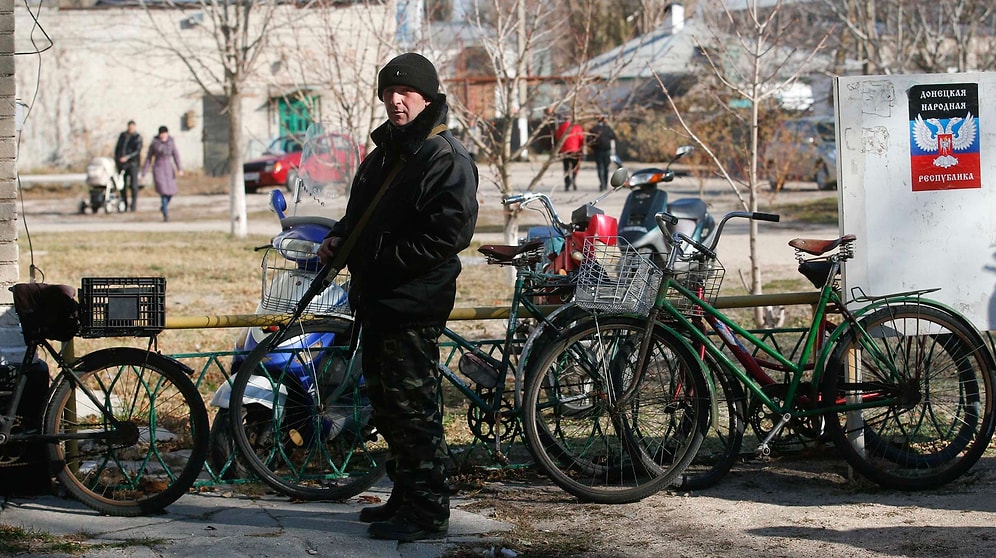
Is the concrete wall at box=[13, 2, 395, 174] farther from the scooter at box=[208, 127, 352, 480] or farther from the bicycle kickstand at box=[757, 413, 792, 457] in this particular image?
the bicycle kickstand at box=[757, 413, 792, 457]

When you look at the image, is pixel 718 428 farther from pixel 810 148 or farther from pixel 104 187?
pixel 104 187

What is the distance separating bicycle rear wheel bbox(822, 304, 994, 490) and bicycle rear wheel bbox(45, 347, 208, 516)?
278 cm

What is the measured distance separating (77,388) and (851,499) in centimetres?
339

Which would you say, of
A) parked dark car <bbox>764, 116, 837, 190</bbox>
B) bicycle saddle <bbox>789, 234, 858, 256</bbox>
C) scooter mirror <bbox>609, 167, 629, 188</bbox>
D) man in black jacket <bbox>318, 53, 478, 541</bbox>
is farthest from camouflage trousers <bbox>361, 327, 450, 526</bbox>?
parked dark car <bbox>764, 116, 837, 190</bbox>

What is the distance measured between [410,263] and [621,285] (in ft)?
3.41

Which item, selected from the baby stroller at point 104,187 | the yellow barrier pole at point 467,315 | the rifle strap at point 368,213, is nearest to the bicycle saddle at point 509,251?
the yellow barrier pole at point 467,315

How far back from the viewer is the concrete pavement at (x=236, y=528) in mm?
4555

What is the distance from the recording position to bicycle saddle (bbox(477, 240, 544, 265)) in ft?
17.6

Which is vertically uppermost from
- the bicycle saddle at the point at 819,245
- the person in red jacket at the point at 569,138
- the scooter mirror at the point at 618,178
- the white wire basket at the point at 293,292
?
the person in red jacket at the point at 569,138

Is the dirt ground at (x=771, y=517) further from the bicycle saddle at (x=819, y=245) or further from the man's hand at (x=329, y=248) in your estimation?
the man's hand at (x=329, y=248)

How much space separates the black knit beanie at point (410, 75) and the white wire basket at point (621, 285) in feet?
3.49

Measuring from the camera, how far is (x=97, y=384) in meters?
5.09

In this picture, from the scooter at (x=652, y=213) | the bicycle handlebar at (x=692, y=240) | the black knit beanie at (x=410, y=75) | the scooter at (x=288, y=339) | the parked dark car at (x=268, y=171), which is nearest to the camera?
the black knit beanie at (x=410, y=75)

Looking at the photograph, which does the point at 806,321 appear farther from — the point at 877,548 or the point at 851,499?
the point at 877,548
